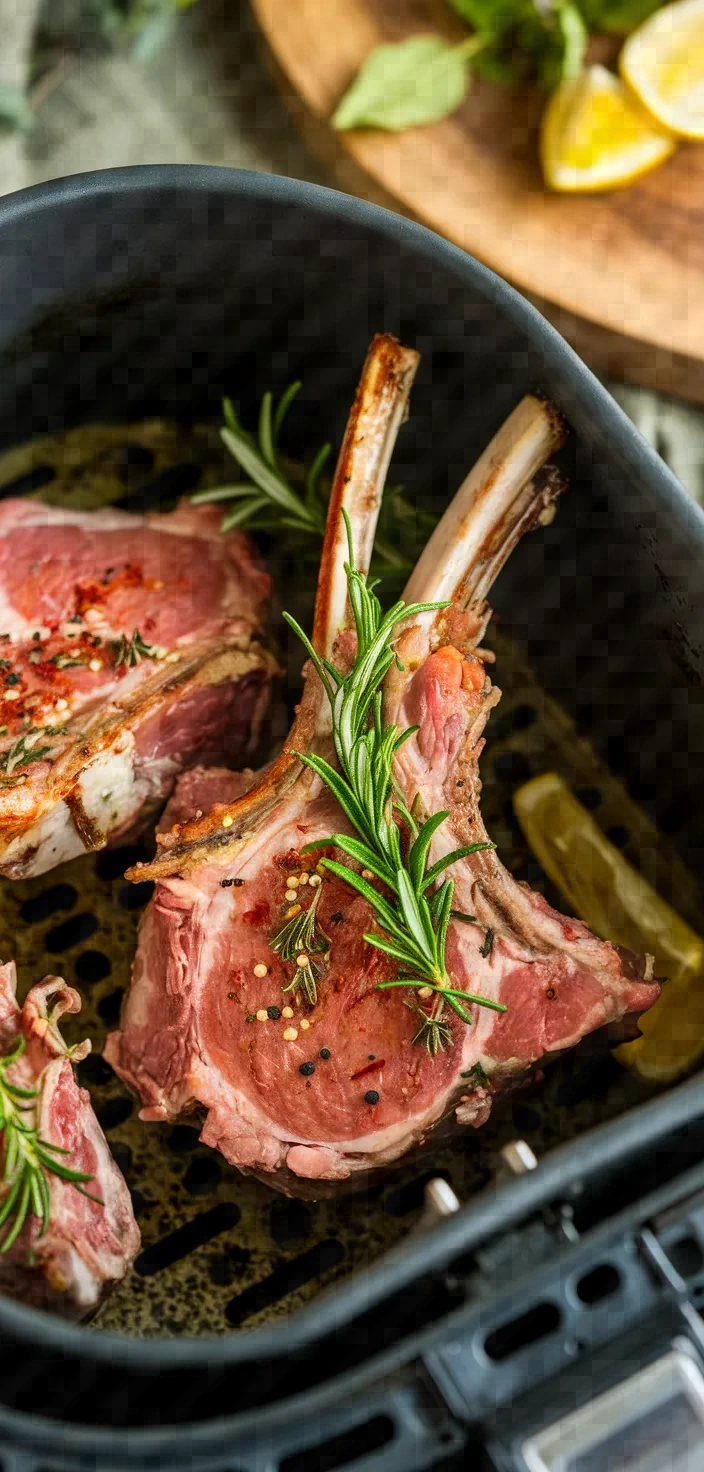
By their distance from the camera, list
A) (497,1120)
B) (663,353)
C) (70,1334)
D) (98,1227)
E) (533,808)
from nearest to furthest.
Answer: (70,1334), (98,1227), (497,1120), (533,808), (663,353)

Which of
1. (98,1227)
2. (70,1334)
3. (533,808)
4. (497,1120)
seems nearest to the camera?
(70,1334)

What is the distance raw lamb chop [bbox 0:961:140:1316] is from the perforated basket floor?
0.48ft

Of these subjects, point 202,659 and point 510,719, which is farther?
point 510,719

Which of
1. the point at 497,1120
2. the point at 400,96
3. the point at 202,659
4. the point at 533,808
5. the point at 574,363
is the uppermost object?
the point at 400,96

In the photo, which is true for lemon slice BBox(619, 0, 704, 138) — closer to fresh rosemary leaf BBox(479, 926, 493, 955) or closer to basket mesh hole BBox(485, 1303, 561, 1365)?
fresh rosemary leaf BBox(479, 926, 493, 955)

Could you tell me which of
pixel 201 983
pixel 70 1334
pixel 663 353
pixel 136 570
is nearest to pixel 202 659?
pixel 136 570

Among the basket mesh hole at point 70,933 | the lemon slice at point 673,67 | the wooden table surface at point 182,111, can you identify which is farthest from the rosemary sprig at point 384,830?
the wooden table surface at point 182,111

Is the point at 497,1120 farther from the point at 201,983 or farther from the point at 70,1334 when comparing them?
the point at 70,1334

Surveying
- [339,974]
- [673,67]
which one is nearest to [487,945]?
[339,974]

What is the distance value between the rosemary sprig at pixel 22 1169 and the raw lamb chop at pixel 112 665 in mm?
351

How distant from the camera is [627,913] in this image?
1.80 meters

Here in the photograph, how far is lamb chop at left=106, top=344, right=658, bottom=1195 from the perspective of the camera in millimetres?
1484

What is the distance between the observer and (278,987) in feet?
4.95

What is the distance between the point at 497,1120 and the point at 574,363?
99 centimetres
